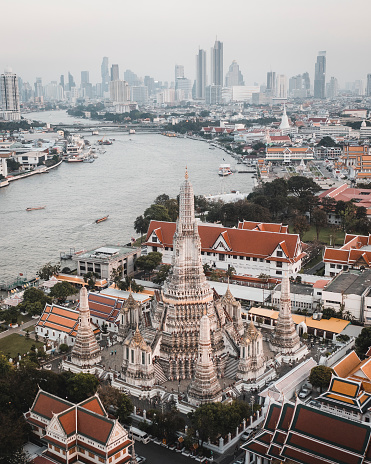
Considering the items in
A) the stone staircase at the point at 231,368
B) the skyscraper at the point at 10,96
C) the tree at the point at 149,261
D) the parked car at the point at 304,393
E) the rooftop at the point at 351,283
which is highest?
the skyscraper at the point at 10,96

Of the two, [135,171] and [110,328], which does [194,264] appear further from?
[135,171]

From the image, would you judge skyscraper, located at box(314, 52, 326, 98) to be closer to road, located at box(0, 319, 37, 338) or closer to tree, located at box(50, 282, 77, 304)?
tree, located at box(50, 282, 77, 304)

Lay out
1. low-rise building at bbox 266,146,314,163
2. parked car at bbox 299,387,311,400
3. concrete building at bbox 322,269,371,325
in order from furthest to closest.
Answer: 1. low-rise building at bbox 266,146,314,163
2. concrete building at bbox 322,269,371,325
3. parked car at bbox 299,387,311,400

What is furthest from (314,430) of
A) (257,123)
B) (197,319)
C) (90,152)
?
(257,123)

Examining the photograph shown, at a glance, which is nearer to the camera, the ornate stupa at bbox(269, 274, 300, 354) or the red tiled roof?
the red tiled roof

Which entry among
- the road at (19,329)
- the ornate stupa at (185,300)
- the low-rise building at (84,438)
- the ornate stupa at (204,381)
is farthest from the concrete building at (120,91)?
the low-rise building at (84,438)

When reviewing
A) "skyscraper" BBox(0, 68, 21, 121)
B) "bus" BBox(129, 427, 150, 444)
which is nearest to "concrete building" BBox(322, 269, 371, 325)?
"bus" BBox(129, 427, 150, 444)

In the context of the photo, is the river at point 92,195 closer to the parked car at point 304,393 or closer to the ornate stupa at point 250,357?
the ornate stupa at point 250,357
